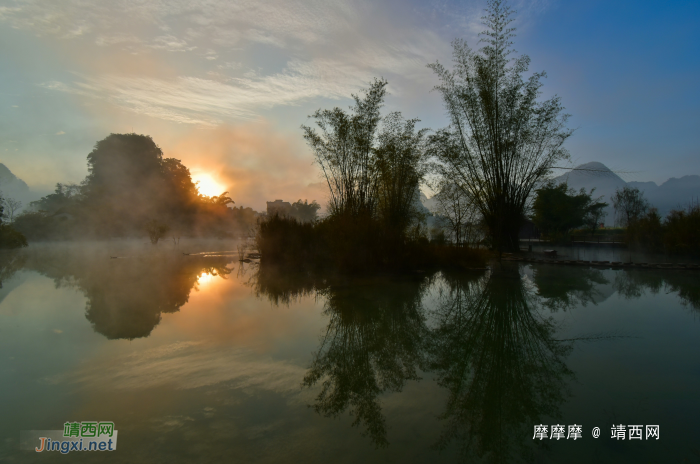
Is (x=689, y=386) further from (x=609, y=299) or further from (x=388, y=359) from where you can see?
(x=609, y=299)

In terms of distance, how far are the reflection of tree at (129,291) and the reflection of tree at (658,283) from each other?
6741 millimetres

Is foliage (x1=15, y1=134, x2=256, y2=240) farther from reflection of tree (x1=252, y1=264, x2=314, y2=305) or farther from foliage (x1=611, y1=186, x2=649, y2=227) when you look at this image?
foliage (x1=611, y1=186, x2=649, y2=227)

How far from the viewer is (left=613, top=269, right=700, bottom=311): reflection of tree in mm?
5294

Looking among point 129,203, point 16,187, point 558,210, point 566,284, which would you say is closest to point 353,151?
point 566,284

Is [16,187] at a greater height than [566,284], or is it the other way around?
[16,187]

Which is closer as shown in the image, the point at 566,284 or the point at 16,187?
the point at 566,284

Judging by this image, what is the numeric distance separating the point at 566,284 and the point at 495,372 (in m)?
4.77

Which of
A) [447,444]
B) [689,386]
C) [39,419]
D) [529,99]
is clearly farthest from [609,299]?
[529,99]

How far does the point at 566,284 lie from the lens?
21.1ft

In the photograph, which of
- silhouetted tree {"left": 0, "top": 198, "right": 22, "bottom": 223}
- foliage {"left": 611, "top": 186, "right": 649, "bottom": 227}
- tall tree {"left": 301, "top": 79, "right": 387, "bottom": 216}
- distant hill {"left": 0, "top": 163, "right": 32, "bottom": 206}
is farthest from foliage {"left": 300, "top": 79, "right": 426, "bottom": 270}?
distant hill {"left": 0, "top": 163, "right": 32, "bottom": 206}

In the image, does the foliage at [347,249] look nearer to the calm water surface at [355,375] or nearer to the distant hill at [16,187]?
the calm water surface at [355,375]

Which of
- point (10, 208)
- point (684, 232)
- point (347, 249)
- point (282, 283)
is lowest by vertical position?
point (282, 283)

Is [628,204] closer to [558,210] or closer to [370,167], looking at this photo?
[558,210]

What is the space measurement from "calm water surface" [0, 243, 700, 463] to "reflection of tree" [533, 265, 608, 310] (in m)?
0.09
